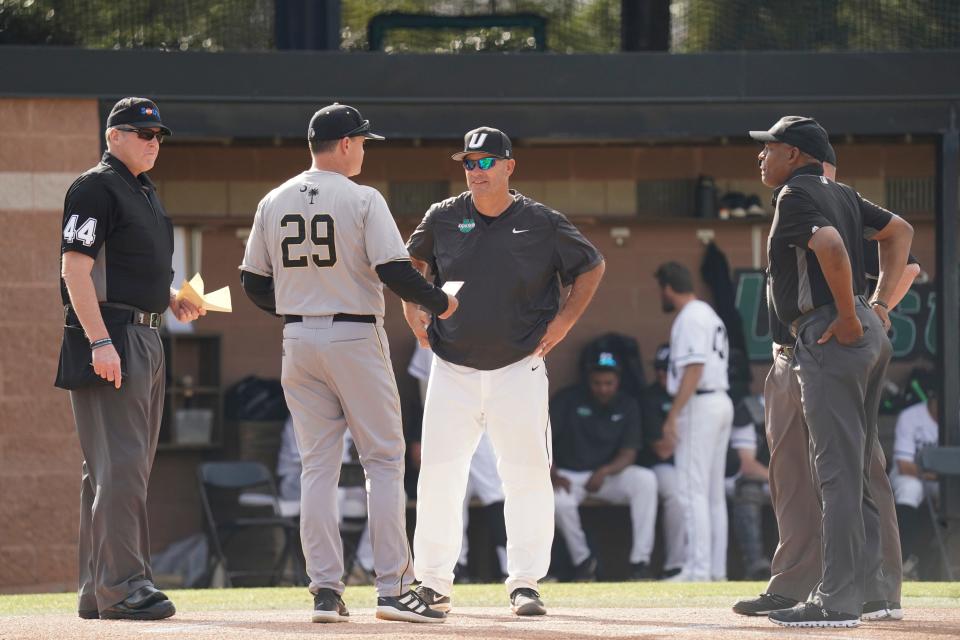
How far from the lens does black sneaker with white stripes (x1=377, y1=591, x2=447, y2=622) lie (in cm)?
557

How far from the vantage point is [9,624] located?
18.4ft

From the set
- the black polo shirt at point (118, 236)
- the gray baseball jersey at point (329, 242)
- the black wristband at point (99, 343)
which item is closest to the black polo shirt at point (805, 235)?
the gray baseball jersey at point (329, 242)

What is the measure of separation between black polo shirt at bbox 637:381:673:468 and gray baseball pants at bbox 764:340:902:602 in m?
5.26

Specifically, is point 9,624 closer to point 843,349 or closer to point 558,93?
point 843,349

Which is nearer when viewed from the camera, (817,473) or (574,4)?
(817,473)

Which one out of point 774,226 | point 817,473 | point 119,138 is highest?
point 119,138

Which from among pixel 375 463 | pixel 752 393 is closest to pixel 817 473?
pixel 375 463

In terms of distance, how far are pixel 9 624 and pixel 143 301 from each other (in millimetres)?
1290

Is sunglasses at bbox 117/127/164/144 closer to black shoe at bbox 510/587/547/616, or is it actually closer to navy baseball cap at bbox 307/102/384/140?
navy baseball cap at bbox 307/102/384/140

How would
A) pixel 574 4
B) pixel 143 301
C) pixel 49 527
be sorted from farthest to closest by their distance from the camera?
pixel 574 4
pixel 49 527
pixel 143 301

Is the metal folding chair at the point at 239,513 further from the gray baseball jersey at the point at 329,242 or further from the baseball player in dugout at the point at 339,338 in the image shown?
the gray baseball jersey at the point at 329,242

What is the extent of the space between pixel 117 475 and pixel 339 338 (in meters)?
0.97

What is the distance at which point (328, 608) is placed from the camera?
5.59 metres

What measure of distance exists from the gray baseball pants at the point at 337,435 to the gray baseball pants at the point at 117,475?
0.57m
